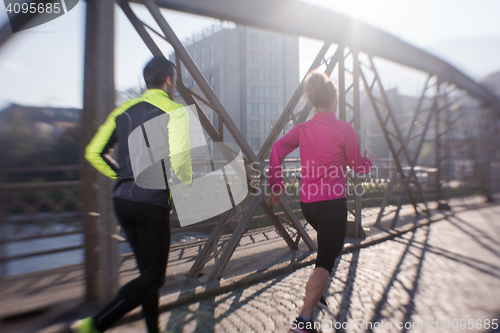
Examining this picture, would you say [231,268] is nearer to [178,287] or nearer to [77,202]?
[178,287]

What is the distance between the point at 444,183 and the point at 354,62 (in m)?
6.19

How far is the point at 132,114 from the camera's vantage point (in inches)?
76.7

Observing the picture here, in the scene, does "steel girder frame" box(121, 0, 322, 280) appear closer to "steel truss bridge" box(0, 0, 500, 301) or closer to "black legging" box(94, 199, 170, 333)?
"steel truss bridge" box(0, 0, 500, 301)

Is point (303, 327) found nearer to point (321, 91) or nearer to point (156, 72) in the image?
point (321, 91)

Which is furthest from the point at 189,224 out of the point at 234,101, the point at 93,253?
the point at 234,101

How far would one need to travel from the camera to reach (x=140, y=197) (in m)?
1.89

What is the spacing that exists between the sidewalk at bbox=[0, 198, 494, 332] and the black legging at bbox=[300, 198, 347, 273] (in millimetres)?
1265

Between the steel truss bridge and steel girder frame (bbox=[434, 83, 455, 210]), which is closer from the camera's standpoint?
the steel truss bridge

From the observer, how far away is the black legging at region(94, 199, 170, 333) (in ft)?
5.99

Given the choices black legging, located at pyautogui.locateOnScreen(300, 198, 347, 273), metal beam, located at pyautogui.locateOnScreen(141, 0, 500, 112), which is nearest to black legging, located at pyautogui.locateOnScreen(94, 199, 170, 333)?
black legging, located at pyautogui.locateOnScreen(300, 198, 347, 273)

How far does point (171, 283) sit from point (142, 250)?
1831 millimetres

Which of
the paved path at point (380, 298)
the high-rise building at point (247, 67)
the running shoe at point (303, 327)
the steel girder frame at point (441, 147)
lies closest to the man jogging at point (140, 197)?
the paved path at point (380, 298)

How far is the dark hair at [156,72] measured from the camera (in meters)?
2.08

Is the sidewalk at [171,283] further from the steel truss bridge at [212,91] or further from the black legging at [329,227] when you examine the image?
the black legging at [329,227]
